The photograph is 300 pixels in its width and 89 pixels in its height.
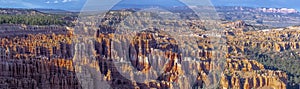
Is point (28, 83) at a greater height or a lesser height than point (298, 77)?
greater

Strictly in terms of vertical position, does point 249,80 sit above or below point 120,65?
below

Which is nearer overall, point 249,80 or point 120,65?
point 120,65

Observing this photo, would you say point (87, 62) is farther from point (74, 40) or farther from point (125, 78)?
point (74, 40)

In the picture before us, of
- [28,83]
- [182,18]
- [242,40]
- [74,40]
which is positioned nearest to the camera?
[28,83]

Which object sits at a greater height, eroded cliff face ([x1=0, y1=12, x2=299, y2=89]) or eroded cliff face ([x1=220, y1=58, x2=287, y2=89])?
eroded cliff face ([x1=0, y1=12, x2=299, y2=89])

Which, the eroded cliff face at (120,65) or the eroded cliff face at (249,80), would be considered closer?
the eroded cliff face at (120,65)

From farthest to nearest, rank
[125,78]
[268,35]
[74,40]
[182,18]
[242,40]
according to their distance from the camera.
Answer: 1. [182,18]
2. [268,35]
3. [242,40]
4. [74,40]
5. [125,78]

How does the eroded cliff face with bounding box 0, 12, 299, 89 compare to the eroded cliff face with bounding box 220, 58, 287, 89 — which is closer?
the eroded cliff face with bounding box 0, 12, 299, 89

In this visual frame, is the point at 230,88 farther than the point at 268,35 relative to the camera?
No

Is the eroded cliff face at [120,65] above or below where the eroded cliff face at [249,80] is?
above

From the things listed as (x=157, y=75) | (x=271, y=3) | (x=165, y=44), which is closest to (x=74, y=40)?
(x=165, y=44)
